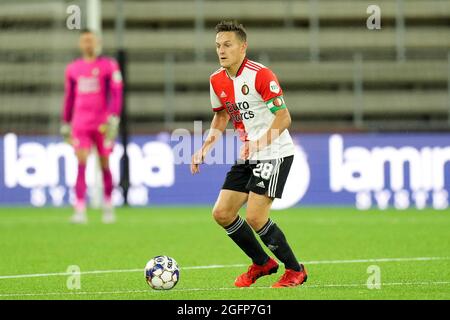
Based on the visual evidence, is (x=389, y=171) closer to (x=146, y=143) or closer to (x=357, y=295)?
(x=146, y=143)

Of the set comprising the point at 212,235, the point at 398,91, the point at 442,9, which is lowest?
the point at 212,235

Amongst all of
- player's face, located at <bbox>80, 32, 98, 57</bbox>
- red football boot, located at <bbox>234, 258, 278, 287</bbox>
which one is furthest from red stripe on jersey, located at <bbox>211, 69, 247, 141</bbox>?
player's face, located at <bbox>80, 32, 98, 57</bbox>

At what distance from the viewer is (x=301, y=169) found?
1574cm

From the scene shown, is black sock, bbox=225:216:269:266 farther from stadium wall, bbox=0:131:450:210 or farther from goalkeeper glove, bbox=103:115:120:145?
stadium wall, bbox=0:131:450:210

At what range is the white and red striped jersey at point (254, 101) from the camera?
→ 23.6ft

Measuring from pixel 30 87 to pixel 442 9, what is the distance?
22.4 ft

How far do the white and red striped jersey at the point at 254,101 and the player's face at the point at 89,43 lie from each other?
5.72 meters

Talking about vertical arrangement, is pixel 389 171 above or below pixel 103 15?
below

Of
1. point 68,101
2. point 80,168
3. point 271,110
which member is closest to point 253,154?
point 271,110

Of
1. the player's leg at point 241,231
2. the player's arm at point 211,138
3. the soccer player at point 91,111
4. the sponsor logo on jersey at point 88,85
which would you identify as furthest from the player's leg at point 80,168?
the player's leg at point 241,231

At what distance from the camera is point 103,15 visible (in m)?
19.2

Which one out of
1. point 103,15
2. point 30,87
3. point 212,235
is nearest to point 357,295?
point 212,235

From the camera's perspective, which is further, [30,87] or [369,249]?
[30,87]
